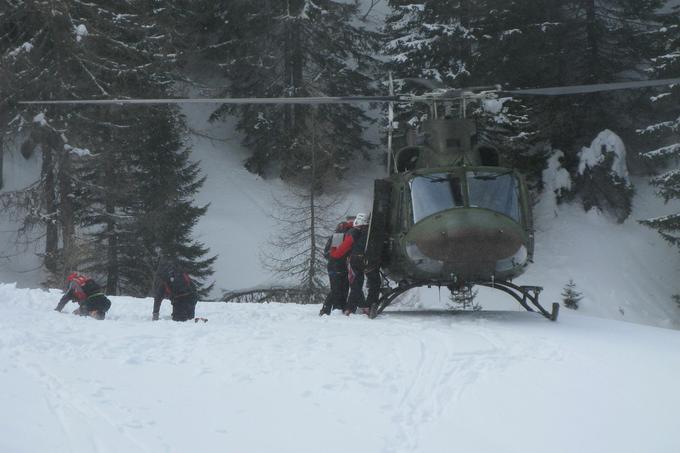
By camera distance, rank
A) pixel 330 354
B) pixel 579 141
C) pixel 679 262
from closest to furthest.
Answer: pixel 330 354 → pixel 679 262 → pixel 579 141

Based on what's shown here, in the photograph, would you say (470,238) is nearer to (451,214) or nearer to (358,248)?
(451,214)

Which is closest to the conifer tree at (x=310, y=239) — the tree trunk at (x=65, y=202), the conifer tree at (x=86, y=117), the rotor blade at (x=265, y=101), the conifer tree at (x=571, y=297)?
the conifer tree at (x=86, y=117)

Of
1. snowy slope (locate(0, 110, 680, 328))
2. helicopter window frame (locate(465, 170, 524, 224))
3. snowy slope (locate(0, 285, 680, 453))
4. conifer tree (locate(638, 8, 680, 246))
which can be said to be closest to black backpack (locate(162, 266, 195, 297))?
snowy slope (locate(0, 285, 680, 453))

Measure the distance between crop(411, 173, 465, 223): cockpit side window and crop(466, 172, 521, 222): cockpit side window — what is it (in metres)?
0.19

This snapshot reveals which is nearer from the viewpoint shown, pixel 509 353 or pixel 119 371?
pixel 119 371

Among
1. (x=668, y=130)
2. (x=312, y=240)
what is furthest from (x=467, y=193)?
(x=668, y=130)

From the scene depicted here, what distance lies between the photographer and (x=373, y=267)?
1181 centimetres

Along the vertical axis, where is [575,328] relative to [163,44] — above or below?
below

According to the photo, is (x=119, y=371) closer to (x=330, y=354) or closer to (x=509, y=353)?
(x=330, y=354)

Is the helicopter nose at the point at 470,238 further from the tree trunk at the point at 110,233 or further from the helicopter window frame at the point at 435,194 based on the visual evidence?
the tree trunk at the point at 110,233

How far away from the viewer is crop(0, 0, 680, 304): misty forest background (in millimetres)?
23500

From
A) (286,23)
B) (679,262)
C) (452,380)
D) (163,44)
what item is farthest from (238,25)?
(452,380)

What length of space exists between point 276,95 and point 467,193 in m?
23.2

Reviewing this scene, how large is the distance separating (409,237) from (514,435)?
6373 millimetres
